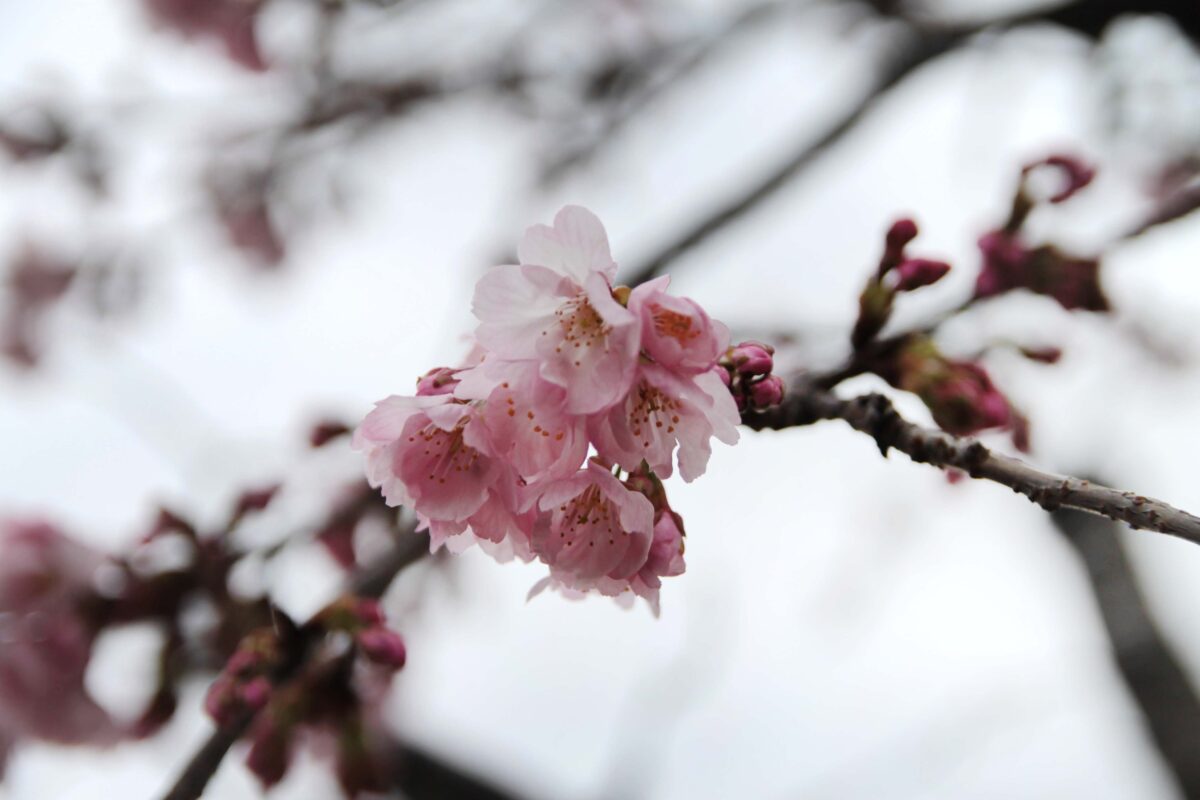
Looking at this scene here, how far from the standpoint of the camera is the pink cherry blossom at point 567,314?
0.67 m

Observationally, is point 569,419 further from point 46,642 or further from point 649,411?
point 46,642

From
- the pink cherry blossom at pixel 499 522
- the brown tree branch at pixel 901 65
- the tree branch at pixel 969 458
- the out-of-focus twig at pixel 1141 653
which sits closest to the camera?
the tree branch at pixel 969 458

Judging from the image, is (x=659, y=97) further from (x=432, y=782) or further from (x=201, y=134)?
(x=432, y=782)

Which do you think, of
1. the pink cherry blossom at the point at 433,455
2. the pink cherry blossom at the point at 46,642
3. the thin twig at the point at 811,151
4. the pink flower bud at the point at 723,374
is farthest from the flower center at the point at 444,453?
the thin twig at the point at 811,151

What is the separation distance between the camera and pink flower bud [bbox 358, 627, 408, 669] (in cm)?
96

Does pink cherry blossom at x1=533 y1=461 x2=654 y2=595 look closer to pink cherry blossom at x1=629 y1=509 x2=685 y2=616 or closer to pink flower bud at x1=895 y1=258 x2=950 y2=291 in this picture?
pink cherry blossom at x1=629 y1=509 x2=685 y2=616

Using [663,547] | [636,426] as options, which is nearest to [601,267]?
[636,426]

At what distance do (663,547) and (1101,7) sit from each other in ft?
6.11

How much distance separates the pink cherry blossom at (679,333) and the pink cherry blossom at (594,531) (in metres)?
0.12

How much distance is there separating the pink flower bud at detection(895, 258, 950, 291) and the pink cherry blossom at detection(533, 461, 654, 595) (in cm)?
46

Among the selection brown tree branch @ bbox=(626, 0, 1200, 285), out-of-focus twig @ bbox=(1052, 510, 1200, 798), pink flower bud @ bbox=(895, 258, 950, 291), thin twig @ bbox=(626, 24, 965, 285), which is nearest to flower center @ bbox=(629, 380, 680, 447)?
pink flower bud @ bbox=(895, 258, 950, 291)

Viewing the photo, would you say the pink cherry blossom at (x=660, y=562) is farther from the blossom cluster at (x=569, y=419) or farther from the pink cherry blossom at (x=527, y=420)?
the pink cherry blossom at (x=527, y=420)

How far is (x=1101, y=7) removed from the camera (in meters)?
1.89

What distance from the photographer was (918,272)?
98 centimetres
